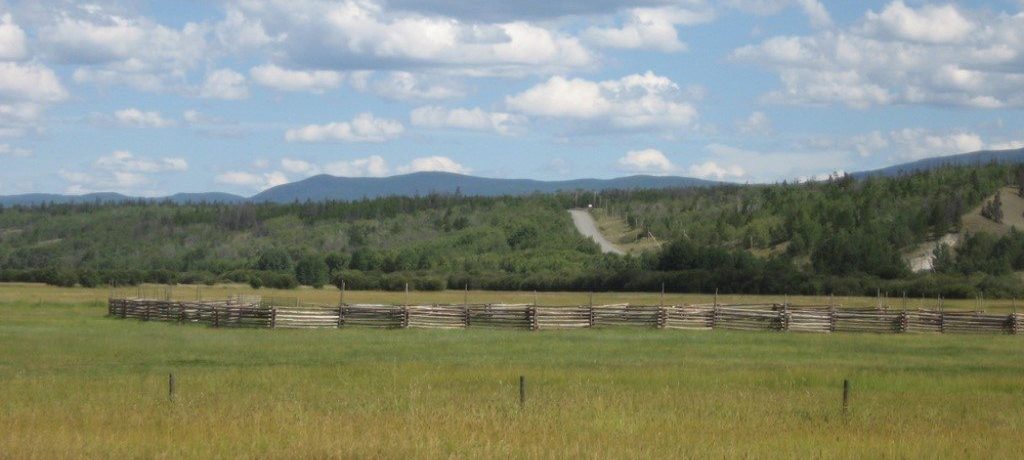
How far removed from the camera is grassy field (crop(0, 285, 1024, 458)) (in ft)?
50.8

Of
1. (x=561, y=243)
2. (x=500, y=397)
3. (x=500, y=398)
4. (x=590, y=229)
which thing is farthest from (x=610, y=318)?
(x=590, y=229)

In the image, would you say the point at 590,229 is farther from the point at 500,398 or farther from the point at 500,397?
the point at 500,398

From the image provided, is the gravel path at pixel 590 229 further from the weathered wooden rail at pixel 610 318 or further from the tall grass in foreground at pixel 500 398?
the tall grass in foreground at pixel 500 398

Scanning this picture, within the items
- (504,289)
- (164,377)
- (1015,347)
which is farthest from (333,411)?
(504,289)

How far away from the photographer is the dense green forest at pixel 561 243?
80.6m

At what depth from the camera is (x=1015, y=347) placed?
39594 mm

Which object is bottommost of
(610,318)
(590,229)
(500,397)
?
(500,397)

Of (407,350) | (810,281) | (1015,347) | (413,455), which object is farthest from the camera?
(810,281)

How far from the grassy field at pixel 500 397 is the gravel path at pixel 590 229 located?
69.4 metres

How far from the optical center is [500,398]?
70.2 ft

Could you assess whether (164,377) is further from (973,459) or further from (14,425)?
(973,459)

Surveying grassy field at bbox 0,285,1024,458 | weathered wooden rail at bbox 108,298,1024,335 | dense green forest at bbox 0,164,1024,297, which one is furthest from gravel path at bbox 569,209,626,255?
grassy field at bbox 0,285,1024,458

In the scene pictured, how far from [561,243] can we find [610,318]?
6570cm

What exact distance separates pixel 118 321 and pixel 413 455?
39.9 meters
